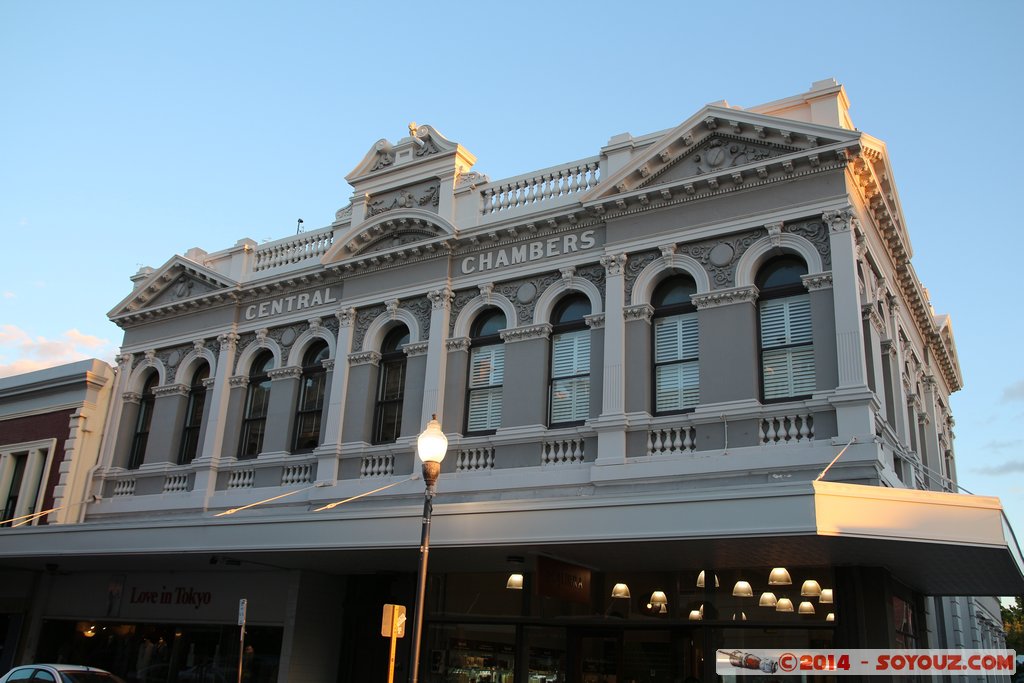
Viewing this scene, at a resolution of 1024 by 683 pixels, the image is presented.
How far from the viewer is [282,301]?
22.4m

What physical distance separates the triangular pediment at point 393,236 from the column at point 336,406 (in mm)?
1342

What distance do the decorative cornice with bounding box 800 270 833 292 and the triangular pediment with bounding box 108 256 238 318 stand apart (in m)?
14.1

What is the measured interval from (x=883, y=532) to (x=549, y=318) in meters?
8.27

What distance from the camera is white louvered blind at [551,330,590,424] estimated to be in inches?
696

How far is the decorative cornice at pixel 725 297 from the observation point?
16234mm

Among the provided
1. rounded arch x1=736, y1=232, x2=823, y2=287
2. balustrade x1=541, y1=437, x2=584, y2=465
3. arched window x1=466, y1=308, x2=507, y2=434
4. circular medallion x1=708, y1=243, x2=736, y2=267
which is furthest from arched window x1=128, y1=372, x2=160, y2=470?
rounded arch x1=736, y1=232, x2=823, y2=287

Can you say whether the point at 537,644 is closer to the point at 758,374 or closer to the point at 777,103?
the point at 758,374

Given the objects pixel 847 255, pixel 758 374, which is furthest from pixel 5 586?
pixel 847 255

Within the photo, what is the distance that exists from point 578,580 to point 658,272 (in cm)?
568

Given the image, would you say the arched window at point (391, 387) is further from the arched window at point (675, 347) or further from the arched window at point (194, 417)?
the arched window at point (675, 347)

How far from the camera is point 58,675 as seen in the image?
1490 centimetres

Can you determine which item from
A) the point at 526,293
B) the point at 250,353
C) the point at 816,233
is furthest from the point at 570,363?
the point at 250,353

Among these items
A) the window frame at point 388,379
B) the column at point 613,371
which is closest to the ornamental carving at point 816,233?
the column at point 613,371

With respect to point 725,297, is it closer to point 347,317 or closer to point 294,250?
point 347,317
